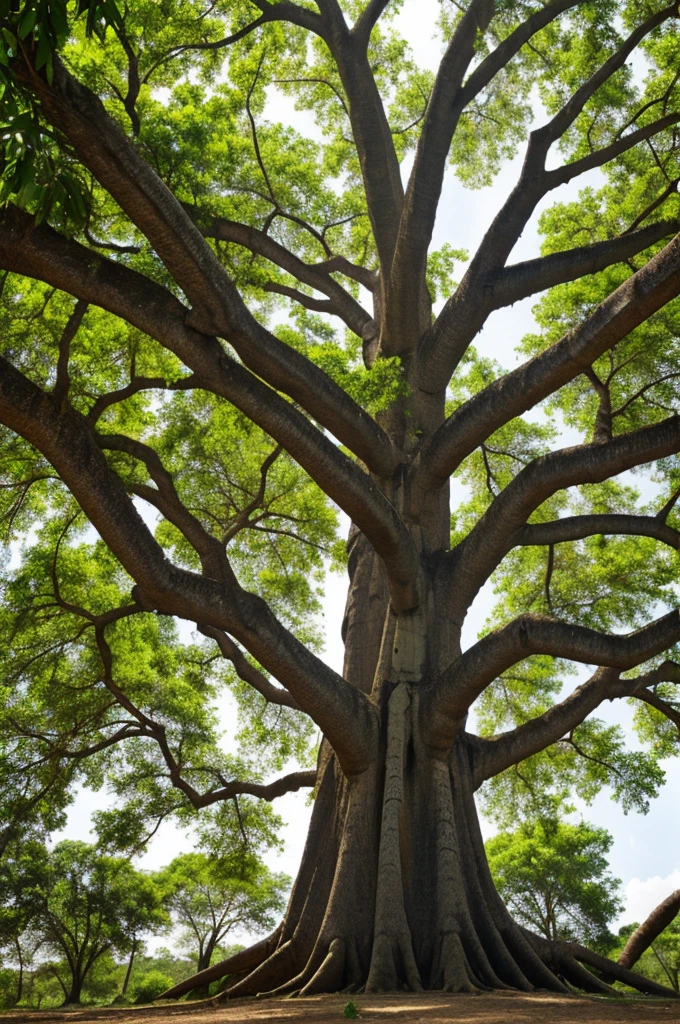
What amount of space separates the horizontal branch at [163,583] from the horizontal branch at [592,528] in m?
2.46

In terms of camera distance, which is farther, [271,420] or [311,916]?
[311,916]

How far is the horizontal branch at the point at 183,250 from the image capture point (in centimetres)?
551

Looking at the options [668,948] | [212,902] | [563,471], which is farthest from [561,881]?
[563,471]

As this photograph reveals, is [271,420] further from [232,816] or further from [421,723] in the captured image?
[232,816]

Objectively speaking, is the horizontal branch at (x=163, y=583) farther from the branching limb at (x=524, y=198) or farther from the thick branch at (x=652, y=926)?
the thick branch at (x=652, y=926)

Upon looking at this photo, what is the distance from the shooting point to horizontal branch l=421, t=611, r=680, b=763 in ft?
24.6

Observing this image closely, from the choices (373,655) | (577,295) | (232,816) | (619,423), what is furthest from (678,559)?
(232,816)

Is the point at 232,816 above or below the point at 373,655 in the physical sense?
below

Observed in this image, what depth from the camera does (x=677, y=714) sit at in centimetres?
1110

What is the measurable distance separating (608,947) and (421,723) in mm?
23298

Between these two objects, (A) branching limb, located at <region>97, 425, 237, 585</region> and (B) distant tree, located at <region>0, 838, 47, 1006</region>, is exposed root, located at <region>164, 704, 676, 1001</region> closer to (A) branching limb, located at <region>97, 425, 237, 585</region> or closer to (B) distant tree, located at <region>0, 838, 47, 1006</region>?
(A) branching limb, located at <region>97, 425, 237, 585</region>

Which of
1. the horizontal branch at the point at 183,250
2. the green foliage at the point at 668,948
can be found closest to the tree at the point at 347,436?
the horizontal branch at the point at 183,250

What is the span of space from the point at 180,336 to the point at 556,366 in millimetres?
3086

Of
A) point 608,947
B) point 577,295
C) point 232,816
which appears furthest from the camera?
point 608,947
